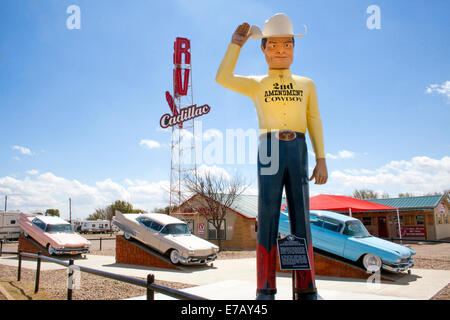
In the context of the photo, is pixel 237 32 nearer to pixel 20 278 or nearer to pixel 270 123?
pixel 270 123

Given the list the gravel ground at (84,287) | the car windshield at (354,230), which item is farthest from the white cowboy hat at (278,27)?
the car windshield at (354,230)

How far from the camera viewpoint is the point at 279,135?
4492 mm

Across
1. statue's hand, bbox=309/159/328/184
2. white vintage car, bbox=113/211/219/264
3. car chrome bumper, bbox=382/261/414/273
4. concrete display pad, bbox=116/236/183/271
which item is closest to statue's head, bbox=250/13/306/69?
statue's hand, bbox=309/159/328/184

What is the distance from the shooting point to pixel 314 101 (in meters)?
4.90

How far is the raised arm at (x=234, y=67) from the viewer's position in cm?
479

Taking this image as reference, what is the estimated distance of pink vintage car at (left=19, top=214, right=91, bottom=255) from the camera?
45.5 ft

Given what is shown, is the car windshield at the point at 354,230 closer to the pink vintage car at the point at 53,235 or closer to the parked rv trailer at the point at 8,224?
the pink vintage car at the point at 53,235

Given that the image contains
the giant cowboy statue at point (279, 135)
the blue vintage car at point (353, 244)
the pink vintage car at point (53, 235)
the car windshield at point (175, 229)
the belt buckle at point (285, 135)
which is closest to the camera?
the giant cowboy statue at point (279, 135)

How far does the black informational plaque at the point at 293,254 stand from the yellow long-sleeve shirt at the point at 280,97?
1.34 meters

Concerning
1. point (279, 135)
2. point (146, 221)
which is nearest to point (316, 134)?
point (279, 135)

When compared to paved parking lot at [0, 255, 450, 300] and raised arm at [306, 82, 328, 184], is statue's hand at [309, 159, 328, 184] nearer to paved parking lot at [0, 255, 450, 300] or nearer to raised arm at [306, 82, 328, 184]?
raised arm at [306, 82, 328, 184]

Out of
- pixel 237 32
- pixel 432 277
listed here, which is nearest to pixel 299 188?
pixel 237 32

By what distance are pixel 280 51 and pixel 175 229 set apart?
29.6 ft

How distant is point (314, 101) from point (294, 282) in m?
2.59
